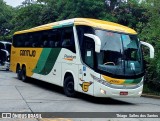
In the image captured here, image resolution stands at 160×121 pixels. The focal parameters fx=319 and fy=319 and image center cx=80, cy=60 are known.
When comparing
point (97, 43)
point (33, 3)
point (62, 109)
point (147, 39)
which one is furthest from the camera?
point (33, 3)

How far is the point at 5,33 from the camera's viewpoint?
1806 inches

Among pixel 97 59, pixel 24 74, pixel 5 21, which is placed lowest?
pixel 24 74

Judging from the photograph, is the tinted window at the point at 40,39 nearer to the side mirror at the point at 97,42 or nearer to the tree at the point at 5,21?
the side mirror at the point at 97,42

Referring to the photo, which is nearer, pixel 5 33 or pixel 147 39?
pixel 147 39

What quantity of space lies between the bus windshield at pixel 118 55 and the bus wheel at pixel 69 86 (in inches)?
86.4

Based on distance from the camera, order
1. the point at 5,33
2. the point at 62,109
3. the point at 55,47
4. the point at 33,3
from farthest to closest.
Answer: the point at 5,33 → the point at 33,3 → the point at 55,47 → the point at 62,109

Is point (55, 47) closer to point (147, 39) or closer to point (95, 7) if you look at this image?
point (147, 39)

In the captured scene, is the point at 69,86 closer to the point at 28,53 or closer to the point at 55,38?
the point at 55,38

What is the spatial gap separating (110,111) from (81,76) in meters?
2.61

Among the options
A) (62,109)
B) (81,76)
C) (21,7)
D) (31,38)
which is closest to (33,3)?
(21,7)

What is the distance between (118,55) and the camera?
1223 centimetres

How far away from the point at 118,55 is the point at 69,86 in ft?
9.35

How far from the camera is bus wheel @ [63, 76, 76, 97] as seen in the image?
1369cm

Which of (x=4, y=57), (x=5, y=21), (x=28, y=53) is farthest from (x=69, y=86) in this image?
(x=5, y=21)
